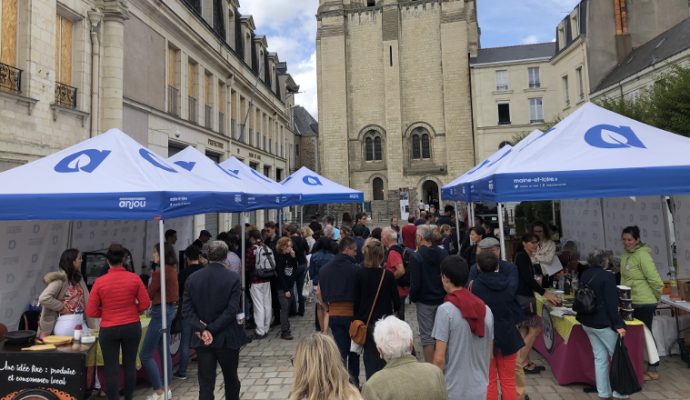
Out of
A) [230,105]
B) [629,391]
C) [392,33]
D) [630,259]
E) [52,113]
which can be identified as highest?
[392,33]

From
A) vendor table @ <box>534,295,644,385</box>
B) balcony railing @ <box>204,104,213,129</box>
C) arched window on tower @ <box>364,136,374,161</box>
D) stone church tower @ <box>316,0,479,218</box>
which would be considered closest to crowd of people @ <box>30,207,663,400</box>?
vendor table @ <box>534,295,644,385</box>

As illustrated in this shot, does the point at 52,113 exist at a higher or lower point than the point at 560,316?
higher

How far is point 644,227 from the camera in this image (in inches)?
300

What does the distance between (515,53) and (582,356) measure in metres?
35.9

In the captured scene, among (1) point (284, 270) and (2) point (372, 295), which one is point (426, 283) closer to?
Result: (2) point (372, 295)

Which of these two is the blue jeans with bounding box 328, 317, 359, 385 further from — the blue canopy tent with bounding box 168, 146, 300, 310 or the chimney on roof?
the chimney on roof

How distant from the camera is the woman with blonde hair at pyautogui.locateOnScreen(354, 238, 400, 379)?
4008mm

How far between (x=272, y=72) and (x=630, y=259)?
24.8 m

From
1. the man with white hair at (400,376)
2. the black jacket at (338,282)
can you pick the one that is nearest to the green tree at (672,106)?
the black jacket at (338,282)

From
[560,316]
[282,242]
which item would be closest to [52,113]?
[282,242]

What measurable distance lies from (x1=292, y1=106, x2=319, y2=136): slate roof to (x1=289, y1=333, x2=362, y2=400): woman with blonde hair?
44245 millimetres

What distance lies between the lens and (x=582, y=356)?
4.74m

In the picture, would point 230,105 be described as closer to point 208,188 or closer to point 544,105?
point 208,188

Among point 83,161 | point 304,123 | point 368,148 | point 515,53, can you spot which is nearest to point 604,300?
point 83,161
